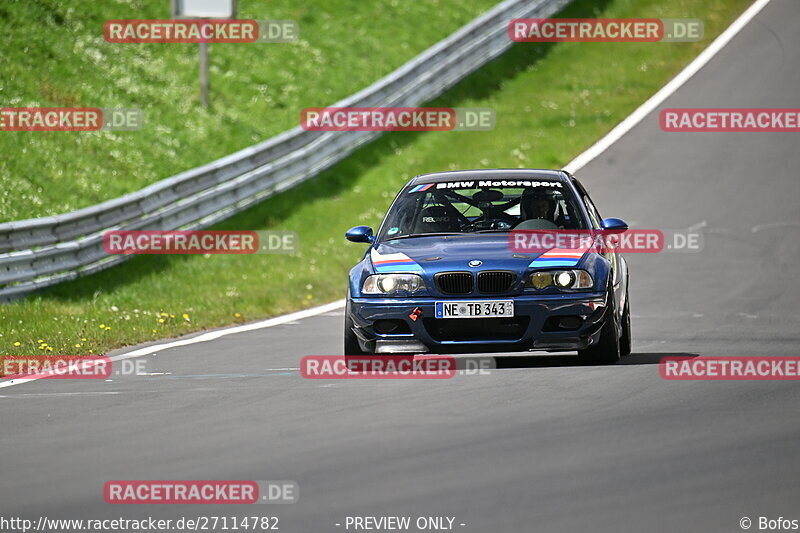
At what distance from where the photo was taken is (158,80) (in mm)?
29375

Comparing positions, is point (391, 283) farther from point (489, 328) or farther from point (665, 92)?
point (665, 92)

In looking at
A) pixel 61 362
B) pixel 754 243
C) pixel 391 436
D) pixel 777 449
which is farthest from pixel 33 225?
pixel 777 449

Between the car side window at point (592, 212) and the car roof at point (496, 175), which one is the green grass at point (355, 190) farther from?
the car side window at point (592, 212)

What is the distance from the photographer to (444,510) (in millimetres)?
6168

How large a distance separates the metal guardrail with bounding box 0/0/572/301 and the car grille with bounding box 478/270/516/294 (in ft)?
25.4

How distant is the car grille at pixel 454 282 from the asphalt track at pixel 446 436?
2.06 feet

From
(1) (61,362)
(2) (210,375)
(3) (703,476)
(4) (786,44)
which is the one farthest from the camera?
A: (4) (786,44)

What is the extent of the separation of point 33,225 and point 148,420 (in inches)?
364

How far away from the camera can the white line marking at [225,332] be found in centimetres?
1234

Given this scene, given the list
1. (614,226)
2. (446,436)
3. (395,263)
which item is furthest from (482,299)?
(446,436)

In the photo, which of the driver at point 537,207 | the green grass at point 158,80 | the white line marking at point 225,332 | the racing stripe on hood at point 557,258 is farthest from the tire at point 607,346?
the green grass at point 158,80

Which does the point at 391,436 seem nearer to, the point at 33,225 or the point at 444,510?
the point at 444,510

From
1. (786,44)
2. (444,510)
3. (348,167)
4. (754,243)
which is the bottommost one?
(444,510)

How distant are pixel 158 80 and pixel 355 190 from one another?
555 centimetres
